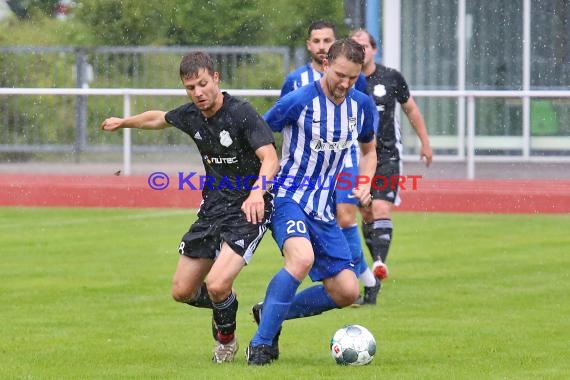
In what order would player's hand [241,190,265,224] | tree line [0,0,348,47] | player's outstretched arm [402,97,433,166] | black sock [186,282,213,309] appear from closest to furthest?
1. player's hand [241,190,265,224]
2. black sock [186,282,213,309]
3. player's outstretched arm [402,97,433,166]
4. tree line [0,0,348,47]

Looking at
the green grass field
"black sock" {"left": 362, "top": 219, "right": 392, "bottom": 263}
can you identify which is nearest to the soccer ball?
the green grass field

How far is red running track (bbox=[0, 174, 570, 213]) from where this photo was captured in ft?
54.2

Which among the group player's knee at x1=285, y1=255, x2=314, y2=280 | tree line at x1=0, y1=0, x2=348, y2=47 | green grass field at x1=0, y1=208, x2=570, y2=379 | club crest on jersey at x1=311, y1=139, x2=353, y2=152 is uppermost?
tree line at x1=0, y1=0, x2=348, y2=47

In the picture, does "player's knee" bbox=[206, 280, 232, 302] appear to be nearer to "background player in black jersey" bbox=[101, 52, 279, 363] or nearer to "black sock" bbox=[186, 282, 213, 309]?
"background player in black jersey" bbox=[101, 52, 279, 363]

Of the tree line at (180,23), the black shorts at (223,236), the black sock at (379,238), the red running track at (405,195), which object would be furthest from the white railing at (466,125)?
the black shorts at (223,236)

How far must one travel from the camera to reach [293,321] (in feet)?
29.3

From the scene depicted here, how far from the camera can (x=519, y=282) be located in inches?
417

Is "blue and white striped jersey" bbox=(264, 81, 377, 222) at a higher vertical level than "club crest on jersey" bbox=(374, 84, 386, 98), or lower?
lower

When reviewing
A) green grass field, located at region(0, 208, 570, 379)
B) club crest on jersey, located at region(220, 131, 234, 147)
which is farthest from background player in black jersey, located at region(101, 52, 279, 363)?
green grass field, located at region(0, 208, 570, 379)

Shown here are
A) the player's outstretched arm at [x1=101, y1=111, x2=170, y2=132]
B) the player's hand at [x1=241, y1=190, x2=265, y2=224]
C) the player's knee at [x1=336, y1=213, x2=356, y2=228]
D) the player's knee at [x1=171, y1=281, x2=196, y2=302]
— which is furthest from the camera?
the player's knee at [x1=336, y1=213, x2=356, y2=228]

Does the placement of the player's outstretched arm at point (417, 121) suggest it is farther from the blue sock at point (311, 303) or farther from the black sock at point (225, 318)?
the black sock at point (225, 318)

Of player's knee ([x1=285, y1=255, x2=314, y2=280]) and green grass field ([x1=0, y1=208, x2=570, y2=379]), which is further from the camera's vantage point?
player's knee ([x1=285, y1=255, x2=314, y2=280])

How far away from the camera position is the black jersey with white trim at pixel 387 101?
10727 mm

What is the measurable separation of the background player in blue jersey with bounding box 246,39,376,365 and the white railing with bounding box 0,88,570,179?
9.50 meters
